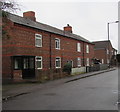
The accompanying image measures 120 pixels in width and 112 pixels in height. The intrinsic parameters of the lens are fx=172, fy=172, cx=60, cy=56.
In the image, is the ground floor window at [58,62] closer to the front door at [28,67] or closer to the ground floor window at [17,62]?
the front door at [28,67]

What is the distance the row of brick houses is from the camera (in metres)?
18.5

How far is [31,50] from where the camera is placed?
2086 centimetres

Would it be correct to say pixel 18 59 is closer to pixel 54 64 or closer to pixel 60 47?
pixel 54 64

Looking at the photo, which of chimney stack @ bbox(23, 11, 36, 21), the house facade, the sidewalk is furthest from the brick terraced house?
the house facade

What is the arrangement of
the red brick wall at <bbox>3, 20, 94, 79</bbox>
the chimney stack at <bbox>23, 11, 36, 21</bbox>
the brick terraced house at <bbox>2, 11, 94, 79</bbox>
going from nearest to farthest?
the brick terraced house at <bbox>2, 11, 94, 79</bbox>
the red brick wall at <bbox>3, 20, 94, 79</bbox>
the chimney stack at <bbox>23, 11, 36, 21</bbox>

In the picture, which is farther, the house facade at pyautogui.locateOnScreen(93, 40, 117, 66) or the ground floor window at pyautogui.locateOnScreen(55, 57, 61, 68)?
the house facade at pyautogui.locateOnScreen(93, 40, 117, 66)

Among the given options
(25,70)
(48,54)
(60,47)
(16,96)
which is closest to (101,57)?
(60,47)

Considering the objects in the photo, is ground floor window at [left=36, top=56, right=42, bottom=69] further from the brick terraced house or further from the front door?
the front door

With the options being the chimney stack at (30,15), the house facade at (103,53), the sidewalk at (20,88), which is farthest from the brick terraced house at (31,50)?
the house facade at (103,53)

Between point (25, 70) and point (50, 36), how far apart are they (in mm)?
7611

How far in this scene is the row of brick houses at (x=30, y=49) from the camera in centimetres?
1845

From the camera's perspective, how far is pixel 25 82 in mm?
16734

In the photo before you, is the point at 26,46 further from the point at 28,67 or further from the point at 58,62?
the point at 58,62

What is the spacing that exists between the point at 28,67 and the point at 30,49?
2283mm
